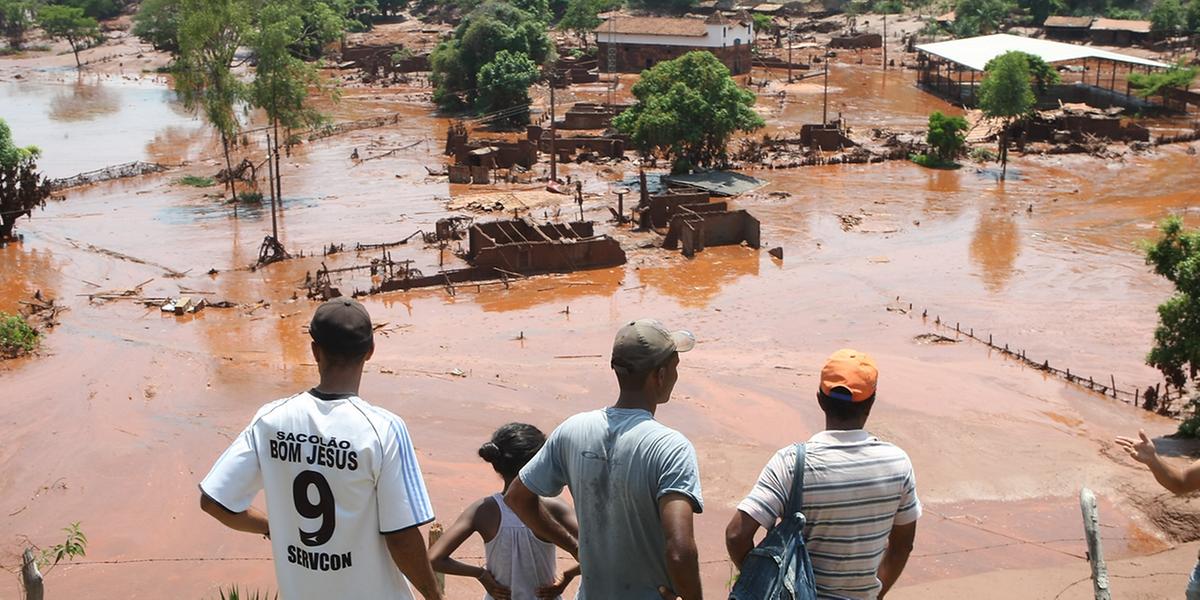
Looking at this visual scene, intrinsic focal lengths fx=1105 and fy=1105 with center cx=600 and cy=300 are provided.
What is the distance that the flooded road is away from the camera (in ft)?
149

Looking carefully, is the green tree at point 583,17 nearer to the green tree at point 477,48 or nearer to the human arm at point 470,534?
the green tree at point 477,48

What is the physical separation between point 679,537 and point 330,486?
122 cm

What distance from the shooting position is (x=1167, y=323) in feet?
51.7

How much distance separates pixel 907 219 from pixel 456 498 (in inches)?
894

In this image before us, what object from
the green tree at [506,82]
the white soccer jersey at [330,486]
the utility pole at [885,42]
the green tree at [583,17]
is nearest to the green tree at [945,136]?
the green tree at [506,82]

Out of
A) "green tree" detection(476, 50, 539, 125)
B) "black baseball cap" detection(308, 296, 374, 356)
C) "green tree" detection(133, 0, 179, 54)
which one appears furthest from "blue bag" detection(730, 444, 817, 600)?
"green tree" detection(133, 0, 179, 54)

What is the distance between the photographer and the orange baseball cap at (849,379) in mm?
4227

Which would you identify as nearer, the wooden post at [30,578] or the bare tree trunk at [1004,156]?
the wooden post at [30,578]

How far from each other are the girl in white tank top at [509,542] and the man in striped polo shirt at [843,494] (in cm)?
111

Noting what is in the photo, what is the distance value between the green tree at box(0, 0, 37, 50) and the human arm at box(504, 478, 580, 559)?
94.9 meters

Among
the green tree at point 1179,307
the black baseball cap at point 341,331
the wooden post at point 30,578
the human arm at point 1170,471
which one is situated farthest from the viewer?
the green tree at point 1179,307

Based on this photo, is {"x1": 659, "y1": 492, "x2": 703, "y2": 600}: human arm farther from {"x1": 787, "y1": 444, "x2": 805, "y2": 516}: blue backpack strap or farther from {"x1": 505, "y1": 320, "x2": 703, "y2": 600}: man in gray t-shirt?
{"x1": 787, "y1": 444, "x2": 805, "y2": 516}: blue backpack strap

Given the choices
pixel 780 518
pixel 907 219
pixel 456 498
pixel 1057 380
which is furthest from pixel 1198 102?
pixel 780 518

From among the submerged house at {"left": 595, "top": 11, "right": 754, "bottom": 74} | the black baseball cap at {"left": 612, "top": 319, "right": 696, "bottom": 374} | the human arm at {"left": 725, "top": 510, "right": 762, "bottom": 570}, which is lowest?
the human arm at {"left": 725, "top": 510, "right": 762, "bottom": 570}
